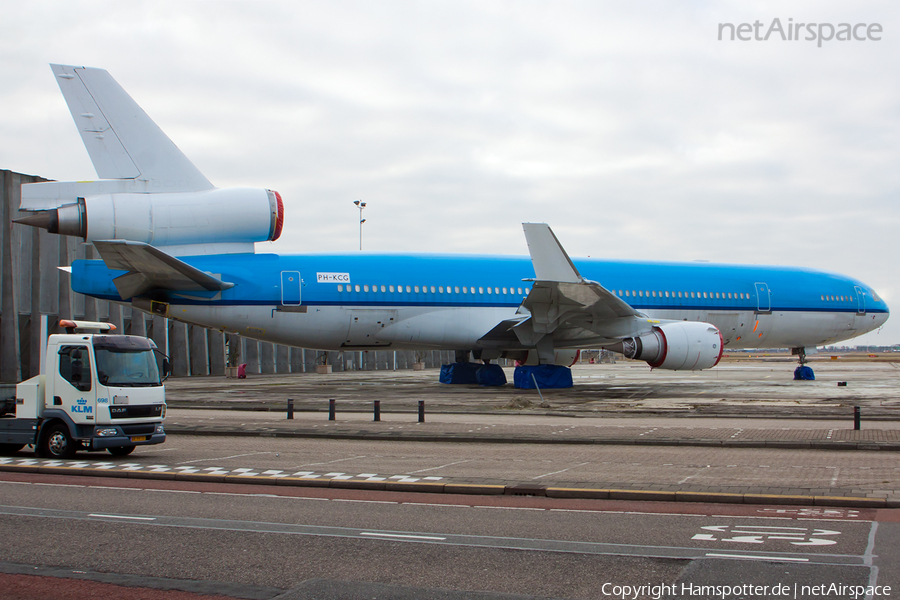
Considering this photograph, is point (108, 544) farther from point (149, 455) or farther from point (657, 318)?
point (657, 318)

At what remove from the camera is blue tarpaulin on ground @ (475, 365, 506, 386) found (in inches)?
1198

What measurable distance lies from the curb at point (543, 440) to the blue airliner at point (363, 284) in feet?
→ 22.3

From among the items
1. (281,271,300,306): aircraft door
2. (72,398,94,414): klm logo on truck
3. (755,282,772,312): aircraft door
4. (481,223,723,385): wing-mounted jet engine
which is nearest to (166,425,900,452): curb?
(72,398,94,414): klm logo on truck

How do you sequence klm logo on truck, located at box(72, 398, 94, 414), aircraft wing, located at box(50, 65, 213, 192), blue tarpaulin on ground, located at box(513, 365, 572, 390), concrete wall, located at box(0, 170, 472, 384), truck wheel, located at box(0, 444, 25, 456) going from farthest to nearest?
concrete wall, located at box(0, 170, 472, 384)
blue tarpaulin on ground, located at box(513, 365, 572, 390)
aircraft wing, located at box(50, 65, 213, 192)
truck wheel, located at box(0, 444, 25, 456)
klm logo on truck, located at box(72, 398, 94, 414)

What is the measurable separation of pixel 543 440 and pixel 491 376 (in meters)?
16.3

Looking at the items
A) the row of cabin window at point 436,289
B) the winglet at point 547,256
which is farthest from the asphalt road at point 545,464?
the row of cabin window at point 436,289

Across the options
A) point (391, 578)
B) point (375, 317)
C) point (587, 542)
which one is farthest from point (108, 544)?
point (375, 317)

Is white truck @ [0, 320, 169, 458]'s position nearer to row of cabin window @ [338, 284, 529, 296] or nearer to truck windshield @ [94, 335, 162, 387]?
truck windshield @ [94, 335, 162, 387]

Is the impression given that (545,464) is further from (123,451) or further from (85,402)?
(85,402)

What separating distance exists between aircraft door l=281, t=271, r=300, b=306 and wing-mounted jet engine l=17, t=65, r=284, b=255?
4.82ft

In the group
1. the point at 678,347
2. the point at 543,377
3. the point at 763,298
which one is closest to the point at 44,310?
the point at 543,377

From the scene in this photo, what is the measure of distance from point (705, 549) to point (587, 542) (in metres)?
0.98

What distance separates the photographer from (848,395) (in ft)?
77.4

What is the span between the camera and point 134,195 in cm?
2209
